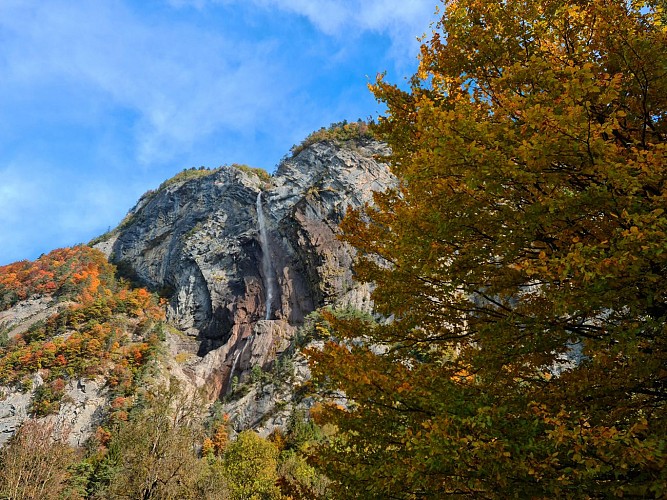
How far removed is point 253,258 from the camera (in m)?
72.1

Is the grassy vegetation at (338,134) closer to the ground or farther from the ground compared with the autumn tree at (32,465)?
farther from the ground

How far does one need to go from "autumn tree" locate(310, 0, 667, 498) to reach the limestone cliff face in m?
51.8

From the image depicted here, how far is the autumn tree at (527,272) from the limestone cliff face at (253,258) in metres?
51.8

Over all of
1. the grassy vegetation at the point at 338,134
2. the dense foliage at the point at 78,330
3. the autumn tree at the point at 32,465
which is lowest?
the autumn tree at the point at 32,465

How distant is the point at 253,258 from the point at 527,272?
70324mm

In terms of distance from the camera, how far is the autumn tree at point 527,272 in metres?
3.41

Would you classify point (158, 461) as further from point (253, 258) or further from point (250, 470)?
point (253, 258)

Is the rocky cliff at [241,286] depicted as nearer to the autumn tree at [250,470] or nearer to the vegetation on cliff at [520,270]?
the autumn tree at [250,470]

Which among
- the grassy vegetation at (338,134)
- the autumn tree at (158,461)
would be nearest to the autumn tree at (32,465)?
the autumn tree at (158,461)

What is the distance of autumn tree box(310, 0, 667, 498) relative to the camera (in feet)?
11.2

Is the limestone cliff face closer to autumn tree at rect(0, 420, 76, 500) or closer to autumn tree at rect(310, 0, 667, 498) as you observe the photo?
autumn tree at rect(0, 420, 76, 500)

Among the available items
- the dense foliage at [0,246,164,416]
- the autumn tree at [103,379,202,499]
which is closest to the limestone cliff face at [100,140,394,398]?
the dense foliage at [0,246,164,416]

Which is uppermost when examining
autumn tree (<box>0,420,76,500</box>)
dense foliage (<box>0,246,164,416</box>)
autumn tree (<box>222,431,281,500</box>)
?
dense foliage (<box>0,246,164,416</box>)

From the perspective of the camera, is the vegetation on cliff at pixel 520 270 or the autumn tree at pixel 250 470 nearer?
the vegetation on cliff at pixel 520 270
